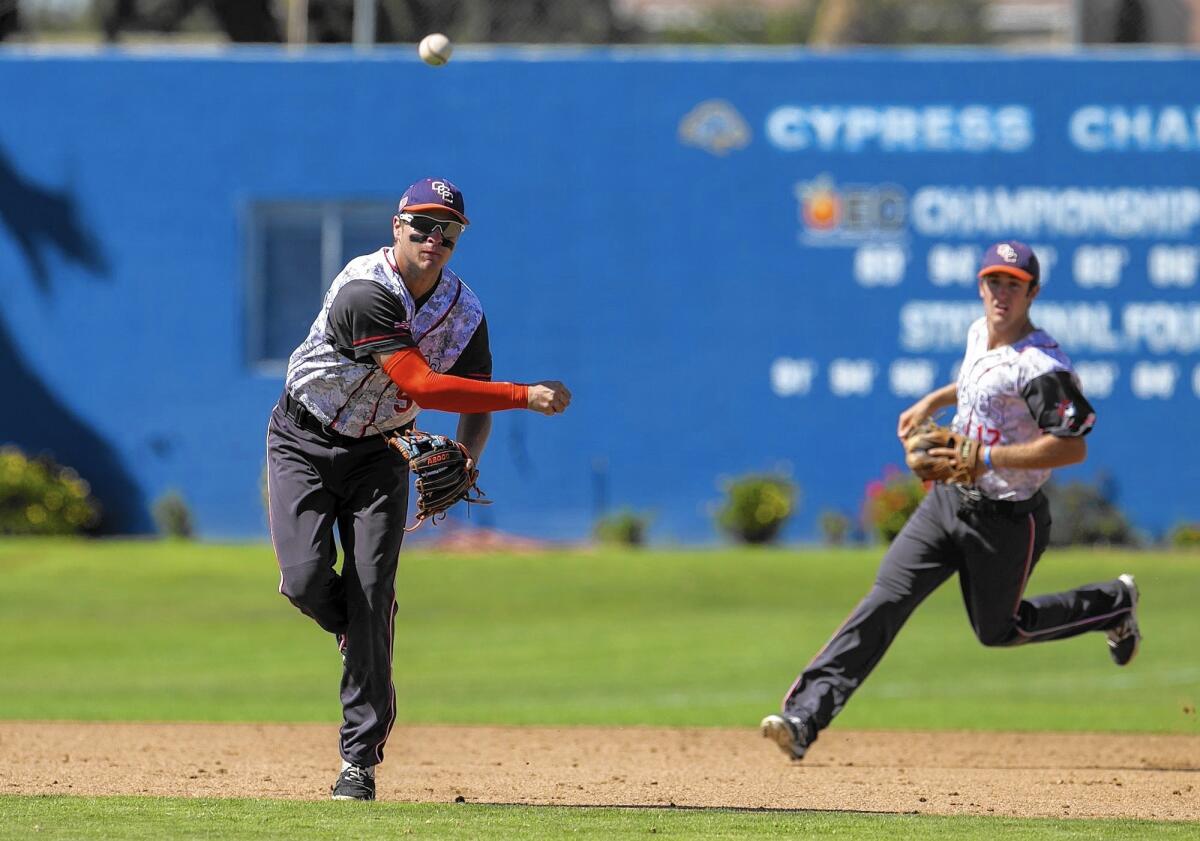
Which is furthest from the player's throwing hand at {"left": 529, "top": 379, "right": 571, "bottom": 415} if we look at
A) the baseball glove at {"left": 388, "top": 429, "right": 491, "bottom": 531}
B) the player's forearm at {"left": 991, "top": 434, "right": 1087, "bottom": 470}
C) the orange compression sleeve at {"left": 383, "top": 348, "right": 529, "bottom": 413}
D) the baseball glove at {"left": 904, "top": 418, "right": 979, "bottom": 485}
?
the player's forearm at {"left": 991, "top": 434, "right": 1087, "bottom": 470}

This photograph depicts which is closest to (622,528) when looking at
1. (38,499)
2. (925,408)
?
(38,499)

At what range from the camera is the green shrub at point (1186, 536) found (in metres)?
19.5

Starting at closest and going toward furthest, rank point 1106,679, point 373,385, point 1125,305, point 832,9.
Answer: point 373,385 → point 1106,679 → point 1125,305 → point 832,9

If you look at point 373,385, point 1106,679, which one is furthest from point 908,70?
point 373,385

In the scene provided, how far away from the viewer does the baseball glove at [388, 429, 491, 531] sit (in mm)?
7051

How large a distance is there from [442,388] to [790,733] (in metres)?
2.32

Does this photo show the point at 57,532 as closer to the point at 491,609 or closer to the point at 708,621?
the point at 491,609

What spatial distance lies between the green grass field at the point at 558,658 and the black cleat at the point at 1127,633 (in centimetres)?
220

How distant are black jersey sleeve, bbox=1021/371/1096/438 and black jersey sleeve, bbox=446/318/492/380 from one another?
2.41m

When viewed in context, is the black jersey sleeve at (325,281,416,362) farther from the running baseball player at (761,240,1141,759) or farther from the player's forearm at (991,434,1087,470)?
the player's forearm at (991,434,1087,470)

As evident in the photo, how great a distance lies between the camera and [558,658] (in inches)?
590

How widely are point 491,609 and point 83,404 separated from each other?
19.6 feet

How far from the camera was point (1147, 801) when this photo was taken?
7656mm

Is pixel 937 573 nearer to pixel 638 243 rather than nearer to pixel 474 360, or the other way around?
pixel 474 360
